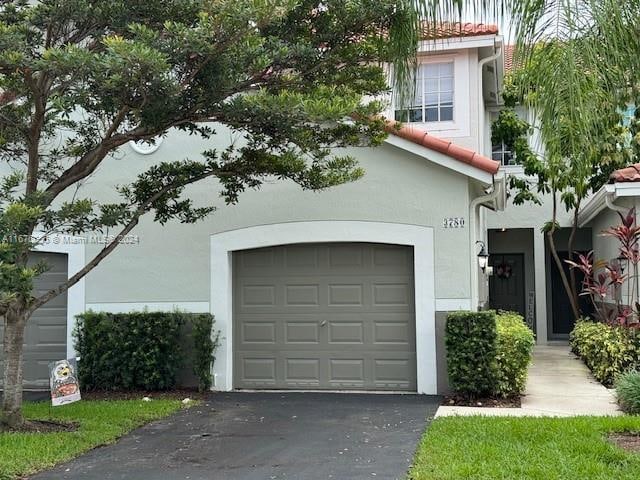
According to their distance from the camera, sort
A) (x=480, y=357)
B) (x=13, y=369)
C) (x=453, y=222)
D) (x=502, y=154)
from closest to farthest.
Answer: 1. (x=13, y=369)
2. (x=480, y=357)
3. (x=453, y=222)
4. (x=502, y=154)

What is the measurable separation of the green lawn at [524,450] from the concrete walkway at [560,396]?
0.69 meters

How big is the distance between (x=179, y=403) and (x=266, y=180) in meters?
3.47

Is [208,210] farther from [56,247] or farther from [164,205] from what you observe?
[56,247]

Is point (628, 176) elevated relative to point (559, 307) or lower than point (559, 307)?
elevated

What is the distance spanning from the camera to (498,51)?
1343cm

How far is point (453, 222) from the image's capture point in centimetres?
1012

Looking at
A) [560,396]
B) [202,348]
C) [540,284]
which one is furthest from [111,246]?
[540,284]

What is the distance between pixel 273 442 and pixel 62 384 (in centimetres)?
277

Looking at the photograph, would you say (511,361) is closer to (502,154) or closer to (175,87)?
(175,87)

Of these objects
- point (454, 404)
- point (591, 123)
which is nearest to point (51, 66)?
point (591, 123)

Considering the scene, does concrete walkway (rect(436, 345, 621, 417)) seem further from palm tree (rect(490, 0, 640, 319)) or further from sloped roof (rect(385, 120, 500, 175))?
palm tree (rect(490, 0, 640, 319))

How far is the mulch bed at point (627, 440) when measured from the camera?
6.75 metres

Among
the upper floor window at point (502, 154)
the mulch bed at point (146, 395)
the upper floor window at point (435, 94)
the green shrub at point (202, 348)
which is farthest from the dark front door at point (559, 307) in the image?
the mulch bed at point (146, 395)

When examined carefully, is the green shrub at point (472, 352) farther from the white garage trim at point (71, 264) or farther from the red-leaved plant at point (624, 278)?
the white garage trim at point (71, 264)
